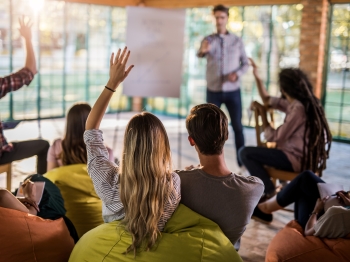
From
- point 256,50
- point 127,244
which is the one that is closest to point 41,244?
point 127,244

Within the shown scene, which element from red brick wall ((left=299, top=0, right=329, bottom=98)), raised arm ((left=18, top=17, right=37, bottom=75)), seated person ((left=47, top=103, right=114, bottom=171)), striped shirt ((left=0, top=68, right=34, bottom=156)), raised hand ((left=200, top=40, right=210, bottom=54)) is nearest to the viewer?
seated person ((left=47, top=103, right=114, bottom=171))

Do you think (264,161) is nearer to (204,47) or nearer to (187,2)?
(204,47)

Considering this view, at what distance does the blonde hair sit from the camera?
2.03m

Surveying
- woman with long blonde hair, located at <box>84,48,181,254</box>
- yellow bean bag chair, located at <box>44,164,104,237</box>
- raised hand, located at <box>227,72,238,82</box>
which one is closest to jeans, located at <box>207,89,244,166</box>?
raised hand, located at <box>227,72,238,82</box>

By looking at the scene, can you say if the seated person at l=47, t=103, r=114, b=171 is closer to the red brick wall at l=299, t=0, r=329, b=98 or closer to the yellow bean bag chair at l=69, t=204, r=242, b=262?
the yellow bean bag chair at l=69, t=204, r=242, b=262

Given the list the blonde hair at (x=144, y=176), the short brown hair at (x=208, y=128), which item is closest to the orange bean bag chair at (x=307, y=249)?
the short brown hair at (x=208, y=128)

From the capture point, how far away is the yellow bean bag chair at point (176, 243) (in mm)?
2113

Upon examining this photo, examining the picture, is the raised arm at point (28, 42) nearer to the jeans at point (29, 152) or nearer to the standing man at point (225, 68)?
the jeans at point (29, 152)

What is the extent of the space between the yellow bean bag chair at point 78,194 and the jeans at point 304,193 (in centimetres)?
126

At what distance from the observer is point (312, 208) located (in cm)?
314

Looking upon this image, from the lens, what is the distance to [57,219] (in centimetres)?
257

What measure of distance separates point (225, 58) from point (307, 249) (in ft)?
11.7

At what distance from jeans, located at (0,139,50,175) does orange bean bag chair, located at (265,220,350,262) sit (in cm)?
211

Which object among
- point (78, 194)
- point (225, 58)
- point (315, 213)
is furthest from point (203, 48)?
point (315, 213)
